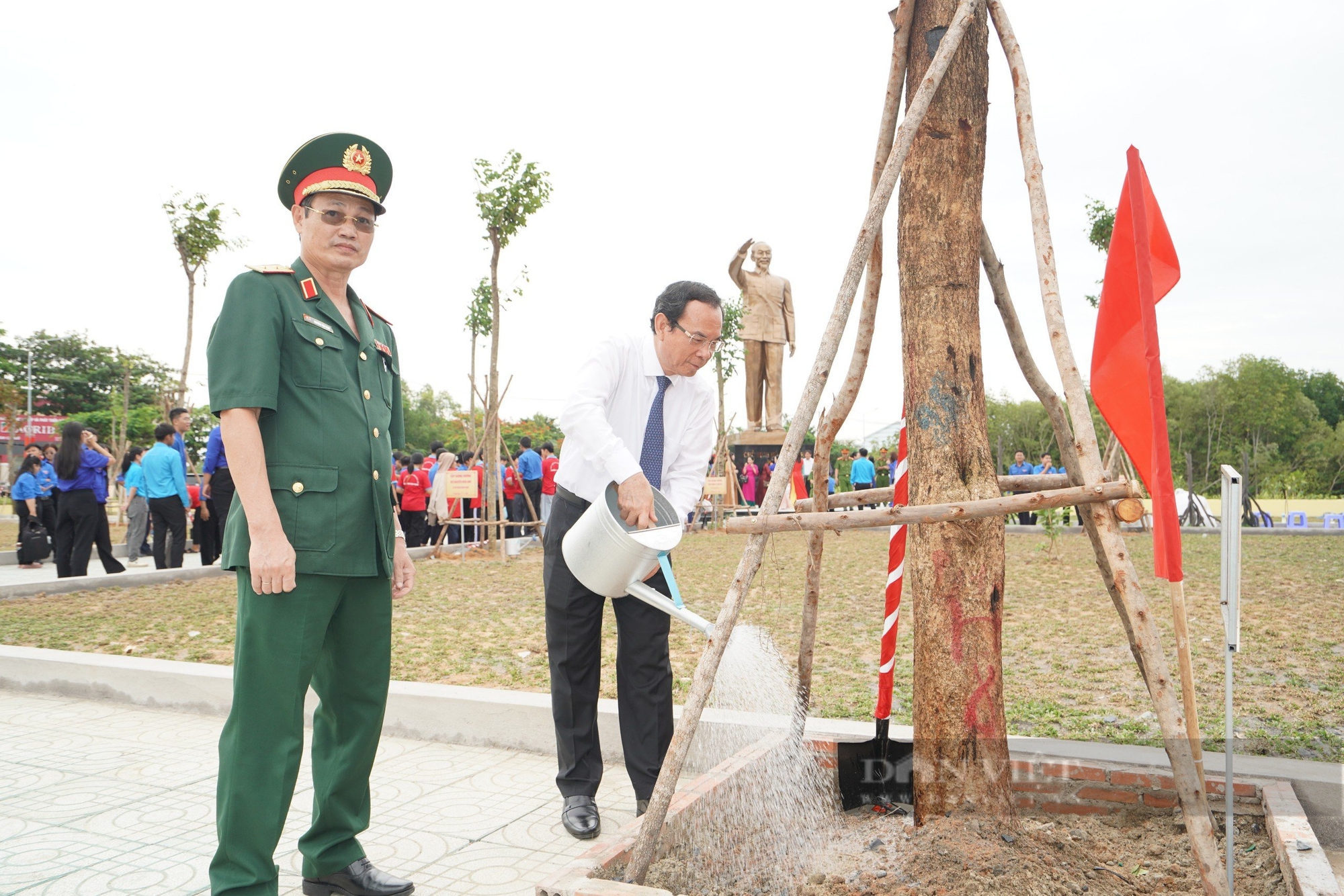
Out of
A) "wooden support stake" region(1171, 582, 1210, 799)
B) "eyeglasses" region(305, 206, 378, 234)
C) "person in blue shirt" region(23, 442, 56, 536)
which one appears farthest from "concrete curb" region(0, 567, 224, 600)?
"wooden support stake" region(1171, 582, 1210, 799)

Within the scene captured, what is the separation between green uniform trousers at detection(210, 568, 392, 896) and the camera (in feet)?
7.52

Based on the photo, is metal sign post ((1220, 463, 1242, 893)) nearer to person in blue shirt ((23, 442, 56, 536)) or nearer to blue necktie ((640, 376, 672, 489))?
blue necktie ((640, 376, 672, 489))

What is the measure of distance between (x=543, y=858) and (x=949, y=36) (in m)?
2.75

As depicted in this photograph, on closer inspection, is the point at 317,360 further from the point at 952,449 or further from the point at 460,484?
the point at 460,484

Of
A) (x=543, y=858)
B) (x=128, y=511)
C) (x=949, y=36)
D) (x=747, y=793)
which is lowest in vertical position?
(x=543, y=858)

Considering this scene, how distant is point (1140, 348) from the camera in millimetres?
2373

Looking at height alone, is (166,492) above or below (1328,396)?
below

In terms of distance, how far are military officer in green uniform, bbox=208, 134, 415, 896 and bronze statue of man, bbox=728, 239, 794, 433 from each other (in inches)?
468

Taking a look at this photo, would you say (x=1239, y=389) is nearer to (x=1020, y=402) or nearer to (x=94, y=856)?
(x=1020, y=402)

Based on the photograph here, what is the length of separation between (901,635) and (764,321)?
28.8 ft

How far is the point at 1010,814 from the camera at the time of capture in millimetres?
2592

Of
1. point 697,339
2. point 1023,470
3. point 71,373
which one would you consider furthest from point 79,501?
point 71,373

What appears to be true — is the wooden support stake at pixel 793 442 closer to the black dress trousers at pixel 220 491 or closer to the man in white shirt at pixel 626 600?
the man in white shirt at pixel 626 600

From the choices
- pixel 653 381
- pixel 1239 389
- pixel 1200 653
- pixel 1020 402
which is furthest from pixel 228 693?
pixel 1020 402
